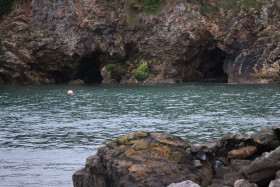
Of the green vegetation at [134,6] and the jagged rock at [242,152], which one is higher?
the green vegetation at [134,6]

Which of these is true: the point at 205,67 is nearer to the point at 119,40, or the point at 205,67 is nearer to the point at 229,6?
the point at 229,6

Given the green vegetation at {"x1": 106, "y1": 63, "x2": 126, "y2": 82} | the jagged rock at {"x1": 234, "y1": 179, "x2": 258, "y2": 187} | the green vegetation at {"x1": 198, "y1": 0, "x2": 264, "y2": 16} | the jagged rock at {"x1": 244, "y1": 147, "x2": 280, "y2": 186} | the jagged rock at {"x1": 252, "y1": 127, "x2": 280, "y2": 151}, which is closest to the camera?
the jagged rock at {"x1": 234, "y1": 179, "x2": 258, "y2": 187}

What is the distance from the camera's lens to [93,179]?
14352mm

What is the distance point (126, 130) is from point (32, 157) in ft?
30.2

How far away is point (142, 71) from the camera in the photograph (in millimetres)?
89250

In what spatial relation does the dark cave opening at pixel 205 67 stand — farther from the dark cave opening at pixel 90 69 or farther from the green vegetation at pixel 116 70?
the dark cave opening at pixel 90 69

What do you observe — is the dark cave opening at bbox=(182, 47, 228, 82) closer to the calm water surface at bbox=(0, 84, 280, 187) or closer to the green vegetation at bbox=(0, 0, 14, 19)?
the calm water surface at bbox=(0, 84, 280, 187)

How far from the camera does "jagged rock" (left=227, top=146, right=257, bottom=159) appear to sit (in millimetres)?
14368

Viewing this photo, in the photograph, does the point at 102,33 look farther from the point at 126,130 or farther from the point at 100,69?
the point at 126,130

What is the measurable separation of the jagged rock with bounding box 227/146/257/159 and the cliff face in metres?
69.0

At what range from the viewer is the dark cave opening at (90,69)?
9281cm

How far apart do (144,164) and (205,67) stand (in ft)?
258

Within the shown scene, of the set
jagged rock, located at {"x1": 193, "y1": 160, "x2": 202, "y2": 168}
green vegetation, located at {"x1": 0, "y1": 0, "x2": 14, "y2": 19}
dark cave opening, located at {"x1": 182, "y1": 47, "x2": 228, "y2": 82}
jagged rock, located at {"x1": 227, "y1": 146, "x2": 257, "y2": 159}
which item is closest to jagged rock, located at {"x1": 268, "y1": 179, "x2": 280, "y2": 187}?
jagged rock, located at {"x1": 193, "y1": 160, "x2": 202, "y2": 168}

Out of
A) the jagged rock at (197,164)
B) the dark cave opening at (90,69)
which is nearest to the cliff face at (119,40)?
the dark cave opening at (90,69)
